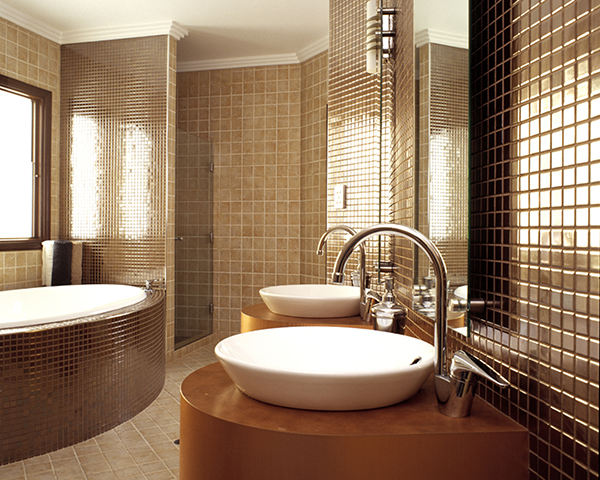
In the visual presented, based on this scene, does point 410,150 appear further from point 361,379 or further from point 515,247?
point 361,379

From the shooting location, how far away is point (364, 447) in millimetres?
697

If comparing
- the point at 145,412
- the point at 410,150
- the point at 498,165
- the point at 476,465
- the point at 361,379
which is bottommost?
the point at 145,412

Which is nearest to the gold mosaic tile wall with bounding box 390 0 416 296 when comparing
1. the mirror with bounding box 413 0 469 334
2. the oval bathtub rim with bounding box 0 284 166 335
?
the mirror with bounding box 413 0 469 334

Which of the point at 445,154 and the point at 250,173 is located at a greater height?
the point at 250,173

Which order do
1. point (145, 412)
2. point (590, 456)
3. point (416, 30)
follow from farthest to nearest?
1. point (145, 412)
2. point (416, 30)
3. point (590, 456)

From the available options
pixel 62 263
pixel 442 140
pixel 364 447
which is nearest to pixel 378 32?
pixel 442 140

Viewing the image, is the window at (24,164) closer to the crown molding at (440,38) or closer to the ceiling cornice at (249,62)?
the ceiling cornice at (249,62)

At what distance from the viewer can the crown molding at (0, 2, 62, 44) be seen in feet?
10.0

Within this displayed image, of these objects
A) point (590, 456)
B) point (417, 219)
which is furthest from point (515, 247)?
point (417, 219)

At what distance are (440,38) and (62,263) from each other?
300 cm

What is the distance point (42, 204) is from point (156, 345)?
145cm

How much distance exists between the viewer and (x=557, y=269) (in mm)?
616

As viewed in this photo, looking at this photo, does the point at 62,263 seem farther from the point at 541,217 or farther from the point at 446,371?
the point at 541,217

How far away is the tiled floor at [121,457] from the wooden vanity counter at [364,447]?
4.56ft
